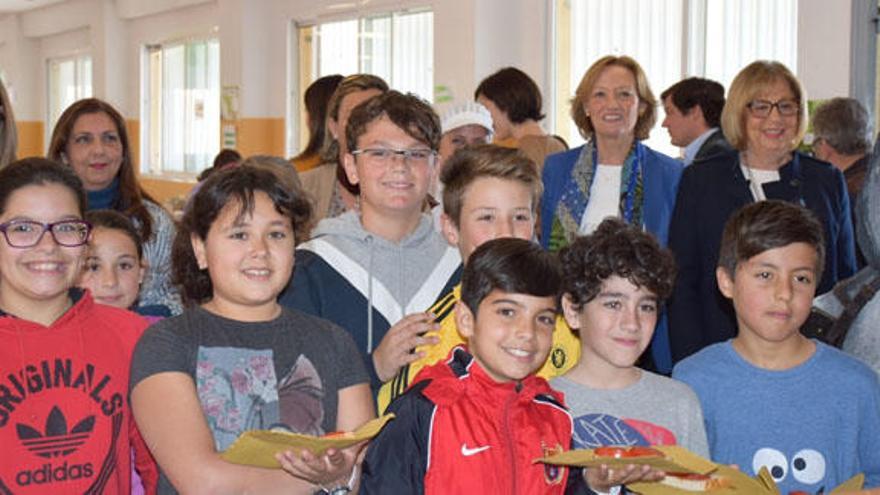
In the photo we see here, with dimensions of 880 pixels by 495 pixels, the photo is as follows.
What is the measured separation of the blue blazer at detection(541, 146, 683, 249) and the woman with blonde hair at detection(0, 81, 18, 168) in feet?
6.47

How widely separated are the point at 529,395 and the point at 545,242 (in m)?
1.91

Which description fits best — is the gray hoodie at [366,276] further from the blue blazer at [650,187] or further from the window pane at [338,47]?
the window pane at [338,47]

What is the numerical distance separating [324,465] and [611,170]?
242cm

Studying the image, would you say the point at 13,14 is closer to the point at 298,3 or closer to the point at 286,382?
the point at 298,3

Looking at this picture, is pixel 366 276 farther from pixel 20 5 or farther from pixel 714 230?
pixel 20 5

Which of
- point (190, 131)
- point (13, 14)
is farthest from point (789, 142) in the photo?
→ point (13, 14)

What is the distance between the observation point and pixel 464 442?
8.54 feet

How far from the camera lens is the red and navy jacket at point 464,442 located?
2588 millimetres

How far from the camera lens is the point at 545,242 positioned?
4.54 metres

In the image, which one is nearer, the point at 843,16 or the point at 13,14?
the point at 843,16

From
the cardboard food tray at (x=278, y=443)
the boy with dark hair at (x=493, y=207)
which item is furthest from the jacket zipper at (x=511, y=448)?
the boy with dark hair at (x=493, y=207)

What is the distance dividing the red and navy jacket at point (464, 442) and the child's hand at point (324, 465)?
8 cm

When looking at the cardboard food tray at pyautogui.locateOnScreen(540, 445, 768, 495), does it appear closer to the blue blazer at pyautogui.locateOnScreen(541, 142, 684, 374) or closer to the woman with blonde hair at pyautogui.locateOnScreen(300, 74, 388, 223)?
the blue blazer at pyautogui.locateOnScreen(541, 142, 684, 374)

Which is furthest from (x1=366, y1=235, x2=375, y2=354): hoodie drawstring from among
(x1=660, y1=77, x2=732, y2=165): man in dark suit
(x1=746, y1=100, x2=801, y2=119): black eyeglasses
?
(x1=660, y1=77, x2=732, y2=165): man in dark suit
